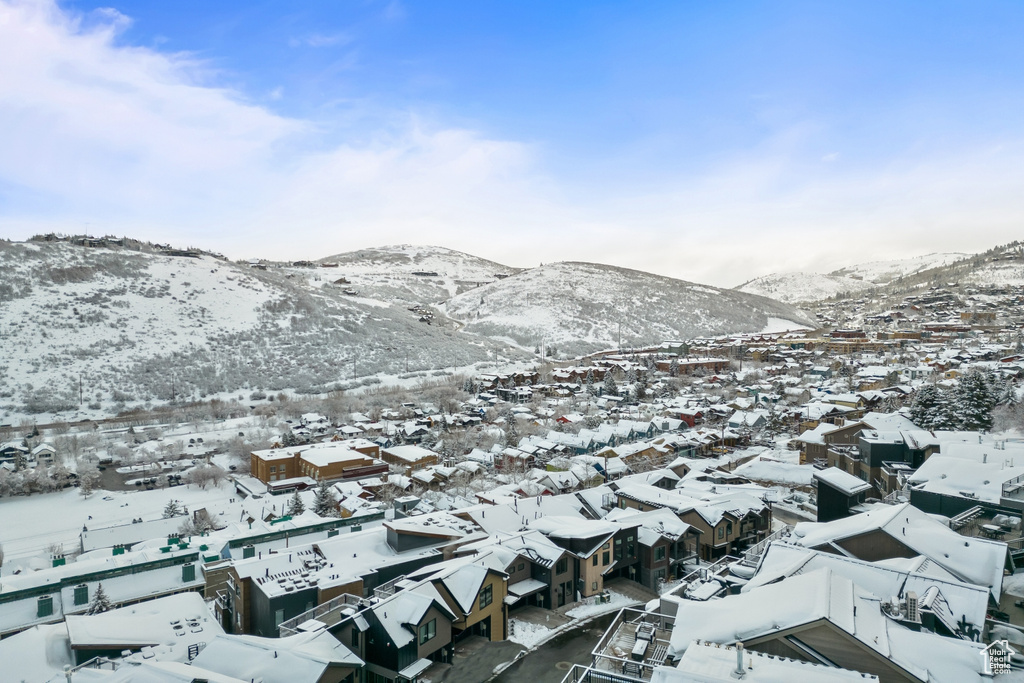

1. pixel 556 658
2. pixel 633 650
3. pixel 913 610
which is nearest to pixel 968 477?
pixel 913 610

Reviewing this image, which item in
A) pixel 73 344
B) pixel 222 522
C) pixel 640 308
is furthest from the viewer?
pixel 640 308

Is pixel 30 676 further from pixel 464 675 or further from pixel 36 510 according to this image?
pixel 36 510

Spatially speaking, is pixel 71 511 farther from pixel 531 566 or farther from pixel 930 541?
pixel 930 541

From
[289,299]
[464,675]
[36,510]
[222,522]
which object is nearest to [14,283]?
[289,299]

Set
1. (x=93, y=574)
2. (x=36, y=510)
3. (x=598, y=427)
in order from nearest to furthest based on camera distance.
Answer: (x=93, y=574) < (x=36, y=510) < (x=598, y=427)

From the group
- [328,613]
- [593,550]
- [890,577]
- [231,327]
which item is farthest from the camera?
[231,327]

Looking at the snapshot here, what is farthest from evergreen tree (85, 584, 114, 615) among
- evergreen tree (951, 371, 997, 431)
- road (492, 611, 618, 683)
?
evergreen tree (951, 371, 997, 431)
